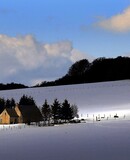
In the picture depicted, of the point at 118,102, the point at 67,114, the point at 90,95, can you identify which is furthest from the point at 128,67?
the point at 67,114

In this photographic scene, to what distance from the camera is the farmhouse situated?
38875mm

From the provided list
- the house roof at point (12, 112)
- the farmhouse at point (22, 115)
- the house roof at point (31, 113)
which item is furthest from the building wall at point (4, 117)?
the house roof at point (31, 113)

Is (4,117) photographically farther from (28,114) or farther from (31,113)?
(31,113)

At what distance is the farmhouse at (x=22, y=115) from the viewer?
128 feet

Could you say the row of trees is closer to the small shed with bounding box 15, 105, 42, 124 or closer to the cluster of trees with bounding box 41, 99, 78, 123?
the cluster of trees with bounding box 41, 99, 78, 123

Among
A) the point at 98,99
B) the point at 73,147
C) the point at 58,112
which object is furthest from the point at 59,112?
the point at 73,147

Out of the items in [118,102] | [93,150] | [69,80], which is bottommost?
[93,150]

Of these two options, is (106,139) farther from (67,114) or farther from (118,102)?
(118,102)

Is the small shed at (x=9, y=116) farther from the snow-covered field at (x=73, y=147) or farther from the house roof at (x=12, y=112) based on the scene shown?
the snow-covered field at (x=73, y=147)

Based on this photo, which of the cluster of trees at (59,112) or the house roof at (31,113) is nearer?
the cluster of trees at (59,112)

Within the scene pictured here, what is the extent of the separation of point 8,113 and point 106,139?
61.3 ft

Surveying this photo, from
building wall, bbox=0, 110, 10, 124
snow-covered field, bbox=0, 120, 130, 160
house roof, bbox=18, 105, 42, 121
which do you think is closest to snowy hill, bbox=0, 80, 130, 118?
house roof, bbox=18, 105, 42, 121

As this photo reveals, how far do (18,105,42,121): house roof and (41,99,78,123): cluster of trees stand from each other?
2.33 feet

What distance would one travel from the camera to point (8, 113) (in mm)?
39500
